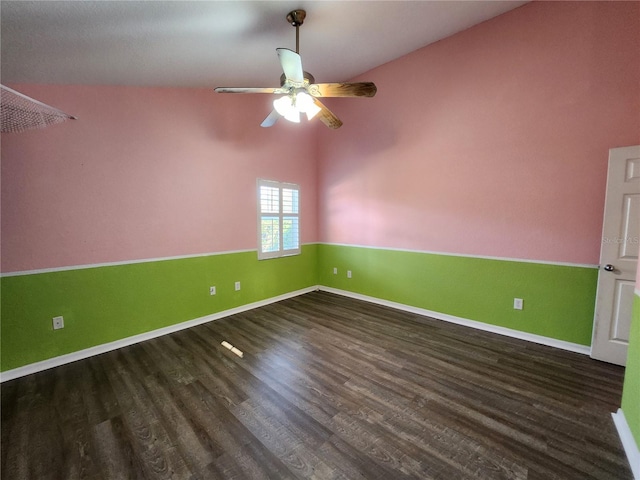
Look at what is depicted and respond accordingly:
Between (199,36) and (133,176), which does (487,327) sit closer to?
(199,36)

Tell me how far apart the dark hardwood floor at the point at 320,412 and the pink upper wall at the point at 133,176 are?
1.16 m

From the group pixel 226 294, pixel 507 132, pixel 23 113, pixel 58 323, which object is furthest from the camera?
pixel 226 294

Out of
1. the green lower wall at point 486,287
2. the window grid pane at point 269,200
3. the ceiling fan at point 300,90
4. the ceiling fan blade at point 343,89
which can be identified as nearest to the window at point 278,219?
the window grid pane at point 269,200

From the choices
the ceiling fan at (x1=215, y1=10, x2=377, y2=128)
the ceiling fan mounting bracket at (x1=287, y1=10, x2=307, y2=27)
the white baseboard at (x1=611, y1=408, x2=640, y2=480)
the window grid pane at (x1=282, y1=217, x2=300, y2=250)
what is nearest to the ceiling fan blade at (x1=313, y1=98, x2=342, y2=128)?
the ceiling fan at (x1=215, y1=10, x2=377, y2=128)

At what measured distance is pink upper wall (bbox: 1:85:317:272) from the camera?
218cm

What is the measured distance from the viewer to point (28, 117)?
4.68 feet

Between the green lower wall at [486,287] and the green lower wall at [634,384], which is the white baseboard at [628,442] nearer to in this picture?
the green lower wall at [634,384]

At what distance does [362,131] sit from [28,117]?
11.5ft

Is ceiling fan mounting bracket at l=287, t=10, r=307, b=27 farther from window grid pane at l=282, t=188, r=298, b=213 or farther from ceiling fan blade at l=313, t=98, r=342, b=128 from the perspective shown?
window grid pane at l=282, t=188, r=298, b=213

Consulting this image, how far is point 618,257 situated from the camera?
226 cm

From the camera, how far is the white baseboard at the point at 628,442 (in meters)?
1.34

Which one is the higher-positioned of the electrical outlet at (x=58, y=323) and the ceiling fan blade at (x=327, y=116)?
the ceiling fan blade at (x=327, y=116)

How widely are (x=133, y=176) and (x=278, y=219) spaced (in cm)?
190

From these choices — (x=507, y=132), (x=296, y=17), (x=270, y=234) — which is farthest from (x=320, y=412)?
(x=507, y=132)
